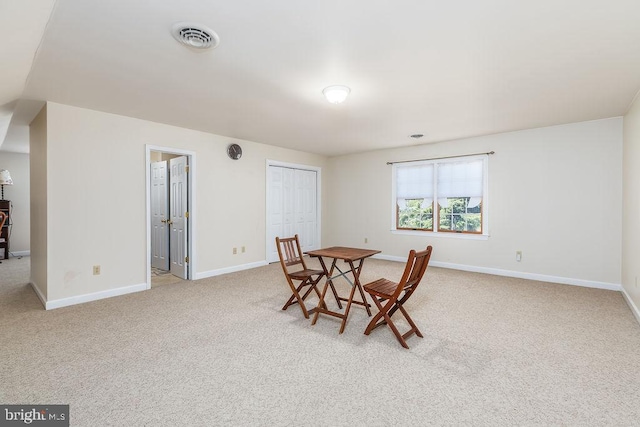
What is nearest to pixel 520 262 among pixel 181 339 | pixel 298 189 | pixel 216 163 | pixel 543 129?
pixel 543 129

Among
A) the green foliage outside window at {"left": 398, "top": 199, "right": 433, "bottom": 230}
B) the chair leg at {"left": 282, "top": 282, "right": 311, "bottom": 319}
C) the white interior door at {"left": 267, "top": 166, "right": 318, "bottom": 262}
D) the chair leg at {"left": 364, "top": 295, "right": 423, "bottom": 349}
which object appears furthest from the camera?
the white interior door at {"left": 267, "top": 166, "right": 318, "bottom": 262}

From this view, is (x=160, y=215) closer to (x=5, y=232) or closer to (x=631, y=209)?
(x=5, y=232)

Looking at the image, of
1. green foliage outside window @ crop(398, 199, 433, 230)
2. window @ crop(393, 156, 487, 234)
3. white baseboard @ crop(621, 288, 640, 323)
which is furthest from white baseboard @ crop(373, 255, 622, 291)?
green foliage outside window @ crop(398, 199, 433, 230)

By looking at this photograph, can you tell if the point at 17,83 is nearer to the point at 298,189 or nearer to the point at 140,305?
the point at 140,305

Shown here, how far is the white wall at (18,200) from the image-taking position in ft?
22.4

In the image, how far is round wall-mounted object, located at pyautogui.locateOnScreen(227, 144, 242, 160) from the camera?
516 cm

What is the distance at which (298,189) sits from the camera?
664 cm

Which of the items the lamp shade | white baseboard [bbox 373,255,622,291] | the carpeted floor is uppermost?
the lamp shade

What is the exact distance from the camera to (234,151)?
5215 millimetres

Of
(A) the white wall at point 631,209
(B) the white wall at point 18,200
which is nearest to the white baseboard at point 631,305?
(A) the white wall at point 631,209

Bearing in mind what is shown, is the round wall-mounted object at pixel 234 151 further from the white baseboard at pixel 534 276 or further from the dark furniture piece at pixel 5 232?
the dark furniture piece at pixel 5 232

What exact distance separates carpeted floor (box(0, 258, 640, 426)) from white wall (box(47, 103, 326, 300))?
548 millimetres

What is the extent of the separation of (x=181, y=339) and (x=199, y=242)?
93.6 inches

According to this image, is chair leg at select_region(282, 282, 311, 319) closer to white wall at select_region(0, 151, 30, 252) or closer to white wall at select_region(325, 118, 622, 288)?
white wall at select_region(325, 118, 622, 288)
